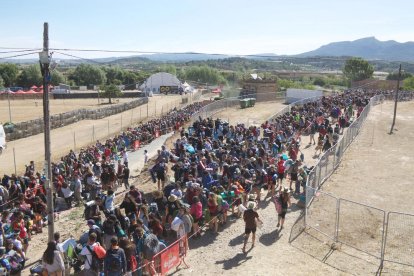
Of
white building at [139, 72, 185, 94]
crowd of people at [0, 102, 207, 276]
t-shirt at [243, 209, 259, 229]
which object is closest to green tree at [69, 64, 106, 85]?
white building at [139, 72, 185, 94]

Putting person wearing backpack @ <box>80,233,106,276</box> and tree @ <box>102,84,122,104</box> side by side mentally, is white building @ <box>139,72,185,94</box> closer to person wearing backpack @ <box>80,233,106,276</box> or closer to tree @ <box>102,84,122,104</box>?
tree @ <box>102,84,122,104</box>

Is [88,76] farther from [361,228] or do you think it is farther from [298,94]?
[361,228]

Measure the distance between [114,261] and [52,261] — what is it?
4.93 feet

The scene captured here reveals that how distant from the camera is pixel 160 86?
10950 cm

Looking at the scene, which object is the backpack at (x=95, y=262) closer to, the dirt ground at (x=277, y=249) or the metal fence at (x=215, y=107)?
the dirt ground at (x=277, y=249)

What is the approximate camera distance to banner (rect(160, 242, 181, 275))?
412 inches

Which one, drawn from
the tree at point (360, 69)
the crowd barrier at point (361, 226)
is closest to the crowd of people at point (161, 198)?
the crowd barrier at point (361, 226)

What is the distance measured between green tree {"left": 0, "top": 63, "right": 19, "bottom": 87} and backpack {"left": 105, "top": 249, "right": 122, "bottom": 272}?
117128 mm

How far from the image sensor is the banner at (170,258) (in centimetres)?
1047

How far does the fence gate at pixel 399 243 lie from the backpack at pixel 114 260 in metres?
6.95

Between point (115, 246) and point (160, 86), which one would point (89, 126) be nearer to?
point (115, 246)

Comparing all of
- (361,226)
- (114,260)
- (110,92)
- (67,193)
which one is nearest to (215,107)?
(67,193)

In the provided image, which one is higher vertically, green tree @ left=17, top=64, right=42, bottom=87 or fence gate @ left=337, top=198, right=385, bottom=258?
fence gate @ left=337, top=198, right=385, bottom=258

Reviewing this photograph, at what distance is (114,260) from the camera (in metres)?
9.03
